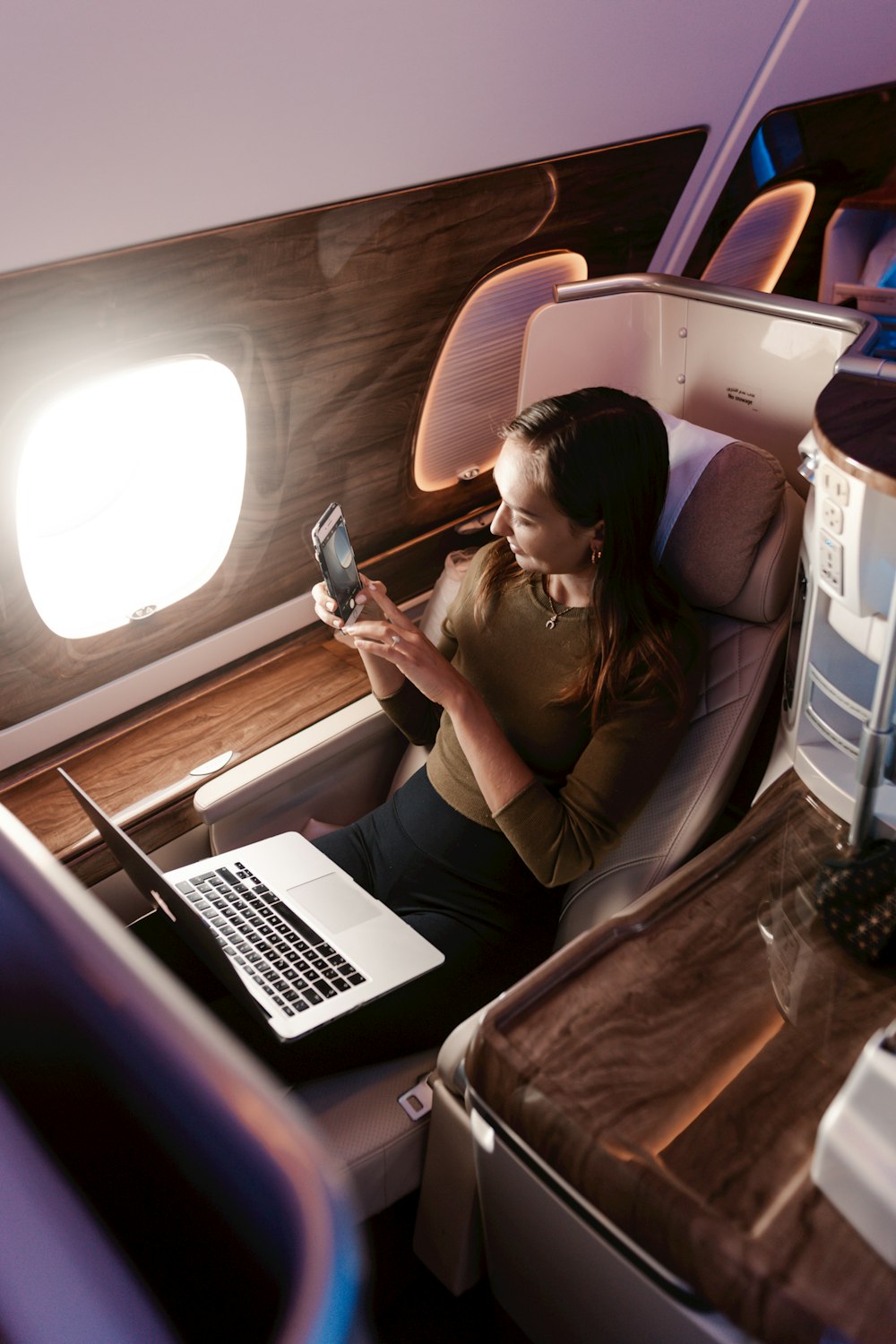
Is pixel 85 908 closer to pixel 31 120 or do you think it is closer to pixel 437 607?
pixel 31 120

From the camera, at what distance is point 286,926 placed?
1686mm

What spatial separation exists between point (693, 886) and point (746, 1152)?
388mm

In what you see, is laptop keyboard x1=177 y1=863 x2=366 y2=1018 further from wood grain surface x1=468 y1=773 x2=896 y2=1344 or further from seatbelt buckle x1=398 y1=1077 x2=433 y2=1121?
wood grain surface x1=468 y1=773 x2=896 y2=1344

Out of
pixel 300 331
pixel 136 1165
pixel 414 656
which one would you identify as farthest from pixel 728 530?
pixel 136 1165

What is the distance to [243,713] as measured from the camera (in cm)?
212

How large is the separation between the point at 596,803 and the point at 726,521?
1.81ft

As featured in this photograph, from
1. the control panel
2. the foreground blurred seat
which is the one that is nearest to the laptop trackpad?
the control panel

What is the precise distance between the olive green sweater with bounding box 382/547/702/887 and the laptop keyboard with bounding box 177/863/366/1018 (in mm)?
357

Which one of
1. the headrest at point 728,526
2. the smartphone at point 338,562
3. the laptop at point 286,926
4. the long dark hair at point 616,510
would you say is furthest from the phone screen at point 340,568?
the headrest at point 728,526

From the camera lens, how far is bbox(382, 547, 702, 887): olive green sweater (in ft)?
5.22

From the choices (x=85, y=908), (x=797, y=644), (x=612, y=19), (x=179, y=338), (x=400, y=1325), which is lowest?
(x=400, y=1325)

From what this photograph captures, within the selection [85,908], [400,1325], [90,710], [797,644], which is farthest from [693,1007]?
[90,710]

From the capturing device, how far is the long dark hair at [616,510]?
1.59 meters

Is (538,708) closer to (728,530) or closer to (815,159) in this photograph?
(728,530)
